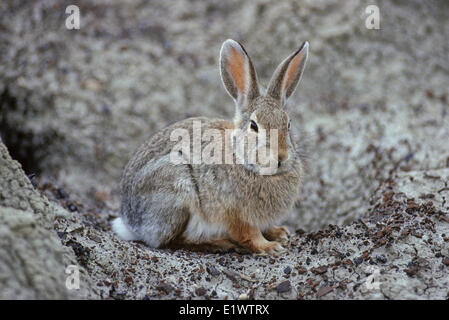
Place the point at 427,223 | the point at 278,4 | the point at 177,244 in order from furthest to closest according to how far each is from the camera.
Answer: the point at 278,4
the point at 177,244
the point at 427,223

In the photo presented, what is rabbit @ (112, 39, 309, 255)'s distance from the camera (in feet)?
16.2

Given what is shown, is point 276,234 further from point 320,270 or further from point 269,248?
point 320,270

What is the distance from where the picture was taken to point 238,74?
511 cm

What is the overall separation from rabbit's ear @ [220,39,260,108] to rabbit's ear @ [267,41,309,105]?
0.19 m

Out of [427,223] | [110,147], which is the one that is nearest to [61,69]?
[110,147]

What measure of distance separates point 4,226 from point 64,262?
0.52 metres

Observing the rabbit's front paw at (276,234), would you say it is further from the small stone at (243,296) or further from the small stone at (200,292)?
the small stone at (200,292)

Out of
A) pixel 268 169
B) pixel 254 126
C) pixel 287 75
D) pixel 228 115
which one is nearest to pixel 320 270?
pixel 268 169

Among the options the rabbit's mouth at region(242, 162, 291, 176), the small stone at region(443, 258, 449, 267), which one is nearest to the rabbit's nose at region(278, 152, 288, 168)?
the rabbit's mouth at region(242, 162, 291, 176)

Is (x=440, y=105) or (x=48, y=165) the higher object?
(x=440, y=105)

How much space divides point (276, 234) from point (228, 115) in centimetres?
286

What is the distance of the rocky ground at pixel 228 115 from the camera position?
416 centimetres

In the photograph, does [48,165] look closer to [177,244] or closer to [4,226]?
[177,244]
